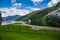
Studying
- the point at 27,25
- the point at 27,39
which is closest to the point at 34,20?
the point at 27,25

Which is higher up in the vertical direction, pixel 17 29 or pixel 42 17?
pixel 42 17

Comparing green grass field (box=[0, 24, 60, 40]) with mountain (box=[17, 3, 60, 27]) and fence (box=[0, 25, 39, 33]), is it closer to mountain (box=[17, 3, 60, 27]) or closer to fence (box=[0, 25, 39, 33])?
fence (box=[0, 25, 39, 33])

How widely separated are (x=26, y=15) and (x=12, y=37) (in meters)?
0.58

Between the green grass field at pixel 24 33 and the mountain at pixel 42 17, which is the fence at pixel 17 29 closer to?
the green grass field at pixel 24 33

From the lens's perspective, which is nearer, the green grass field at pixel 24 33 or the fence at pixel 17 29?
the green grass field at pixel 24 33

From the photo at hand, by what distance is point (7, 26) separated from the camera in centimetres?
403

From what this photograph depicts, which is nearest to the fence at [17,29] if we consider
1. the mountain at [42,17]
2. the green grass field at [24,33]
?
the green grass field at [24,33]

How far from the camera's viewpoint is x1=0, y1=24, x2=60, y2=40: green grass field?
3.84 meters

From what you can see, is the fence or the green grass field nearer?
the green grass field

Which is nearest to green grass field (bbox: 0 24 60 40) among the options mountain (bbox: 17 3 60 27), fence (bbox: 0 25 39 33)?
fence (bbox: 0 25 39 33)

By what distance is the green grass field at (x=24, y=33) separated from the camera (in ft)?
12.6

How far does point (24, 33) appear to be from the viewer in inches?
154

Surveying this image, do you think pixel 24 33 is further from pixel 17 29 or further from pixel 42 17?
pixel 42 17

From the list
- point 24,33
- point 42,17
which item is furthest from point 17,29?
point 42,17
